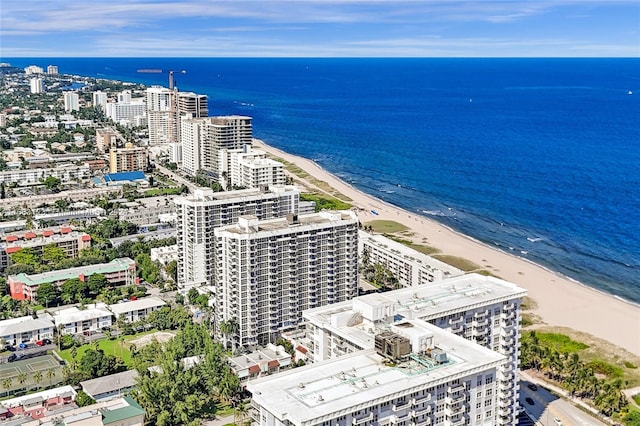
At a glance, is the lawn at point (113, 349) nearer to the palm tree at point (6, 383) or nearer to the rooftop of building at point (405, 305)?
the palm tree at point (6, 383)

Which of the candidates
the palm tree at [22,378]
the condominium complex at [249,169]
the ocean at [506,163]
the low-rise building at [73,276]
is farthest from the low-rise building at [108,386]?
the ocean at [506,163]

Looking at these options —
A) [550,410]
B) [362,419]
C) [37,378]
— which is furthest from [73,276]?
[362,419]

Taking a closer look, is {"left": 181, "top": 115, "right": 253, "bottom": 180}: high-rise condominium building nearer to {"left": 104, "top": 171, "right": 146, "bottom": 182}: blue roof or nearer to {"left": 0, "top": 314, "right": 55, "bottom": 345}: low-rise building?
{"left": 104, "top": 171, "right": 146, "bottom": 182}: blue roof

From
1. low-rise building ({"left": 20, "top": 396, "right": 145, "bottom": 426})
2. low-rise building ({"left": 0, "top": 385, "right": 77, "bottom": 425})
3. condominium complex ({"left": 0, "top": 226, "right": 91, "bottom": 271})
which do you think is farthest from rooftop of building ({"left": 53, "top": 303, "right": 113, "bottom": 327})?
condominium complex ({"left": 0, "top": 226, "right": 91, "bottom": 271})

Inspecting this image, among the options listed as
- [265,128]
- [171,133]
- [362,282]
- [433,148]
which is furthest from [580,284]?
[265,128]

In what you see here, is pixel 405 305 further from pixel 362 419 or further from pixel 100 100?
pixel 100 100

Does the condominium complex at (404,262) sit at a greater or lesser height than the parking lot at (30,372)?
greater
